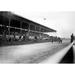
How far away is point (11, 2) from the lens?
3535 mm

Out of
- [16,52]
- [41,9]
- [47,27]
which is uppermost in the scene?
[41,9]

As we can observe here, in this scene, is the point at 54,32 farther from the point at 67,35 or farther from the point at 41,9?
the point at 41,9

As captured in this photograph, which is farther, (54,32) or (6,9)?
(6,9)

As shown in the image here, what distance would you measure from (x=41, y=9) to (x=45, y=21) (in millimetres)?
343

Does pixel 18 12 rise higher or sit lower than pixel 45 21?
higher

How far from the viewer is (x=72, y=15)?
3.40m

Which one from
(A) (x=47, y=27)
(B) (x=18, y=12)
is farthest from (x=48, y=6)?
(B) (x=18, y=12)
